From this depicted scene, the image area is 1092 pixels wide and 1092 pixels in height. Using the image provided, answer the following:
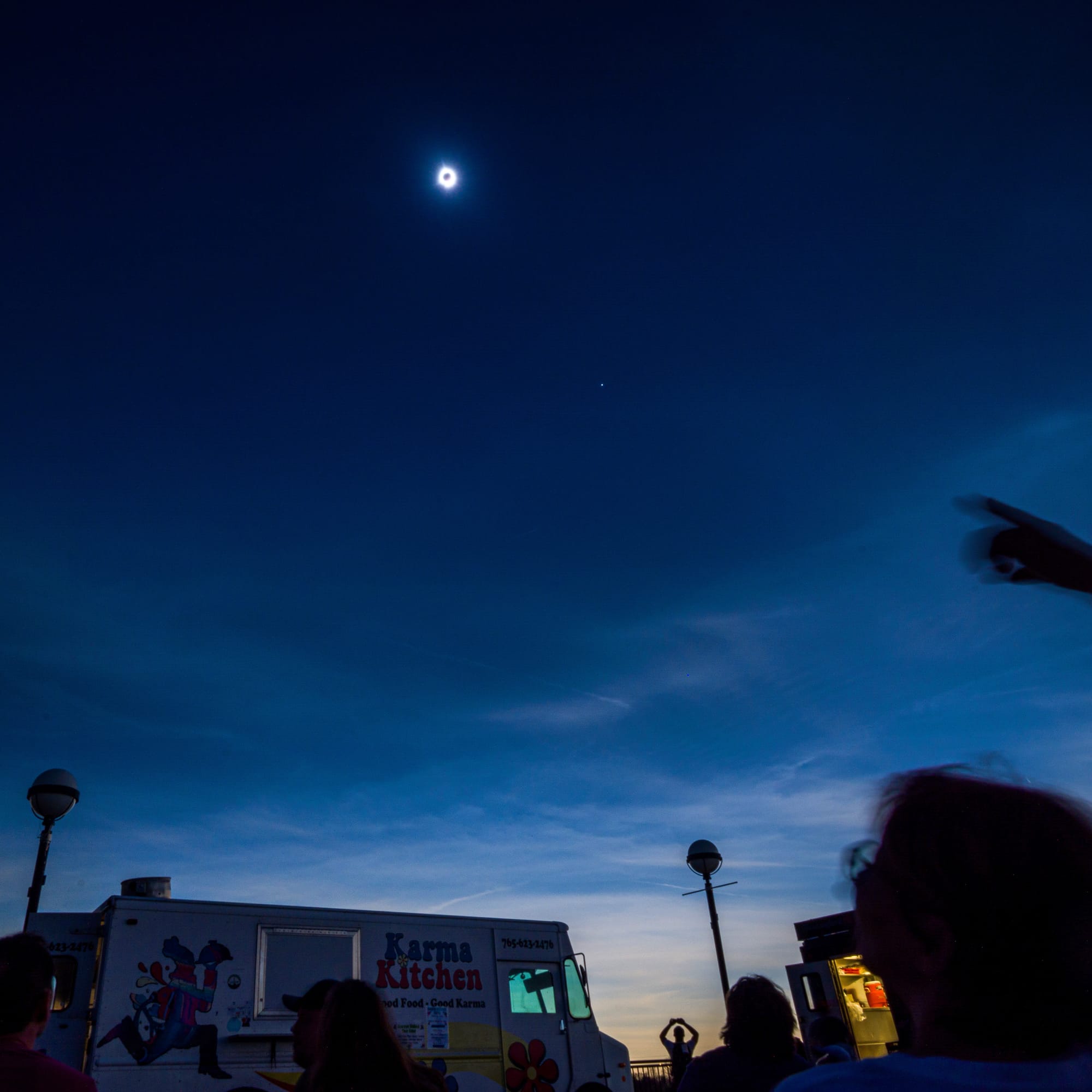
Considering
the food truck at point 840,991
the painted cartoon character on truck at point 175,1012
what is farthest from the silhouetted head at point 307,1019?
the food truck at point 840,991

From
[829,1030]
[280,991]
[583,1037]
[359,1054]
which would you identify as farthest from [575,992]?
[359,1054]

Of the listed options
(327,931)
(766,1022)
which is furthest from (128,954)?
(766,1022)

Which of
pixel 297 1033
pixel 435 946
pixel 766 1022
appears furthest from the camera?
pixel 435 946

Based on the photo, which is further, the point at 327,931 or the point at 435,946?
the point at 435,946

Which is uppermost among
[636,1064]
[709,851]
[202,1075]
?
[709,851]

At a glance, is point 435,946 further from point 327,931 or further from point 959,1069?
point 959,1069

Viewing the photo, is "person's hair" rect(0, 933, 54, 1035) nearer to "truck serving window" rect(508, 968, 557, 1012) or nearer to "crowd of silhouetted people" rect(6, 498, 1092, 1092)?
→ "crowd of silhouetted people" rect(6, 498, 1092, 1092)

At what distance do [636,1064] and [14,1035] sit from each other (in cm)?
2307

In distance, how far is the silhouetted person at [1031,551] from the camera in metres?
1.39

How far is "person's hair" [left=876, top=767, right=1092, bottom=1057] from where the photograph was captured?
1.13m

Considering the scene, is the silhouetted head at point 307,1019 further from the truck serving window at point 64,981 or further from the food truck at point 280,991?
the truck serving window at point 64,981

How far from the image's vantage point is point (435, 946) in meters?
11.8

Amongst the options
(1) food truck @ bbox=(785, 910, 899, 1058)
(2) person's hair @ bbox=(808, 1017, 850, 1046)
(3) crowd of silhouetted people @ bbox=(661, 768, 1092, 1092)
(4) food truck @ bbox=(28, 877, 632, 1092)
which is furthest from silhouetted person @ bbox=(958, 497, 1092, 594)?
(1) food truck @ bbox=(785, 910, 899, 1058)

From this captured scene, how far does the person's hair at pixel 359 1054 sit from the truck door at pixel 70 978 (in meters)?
7.88
